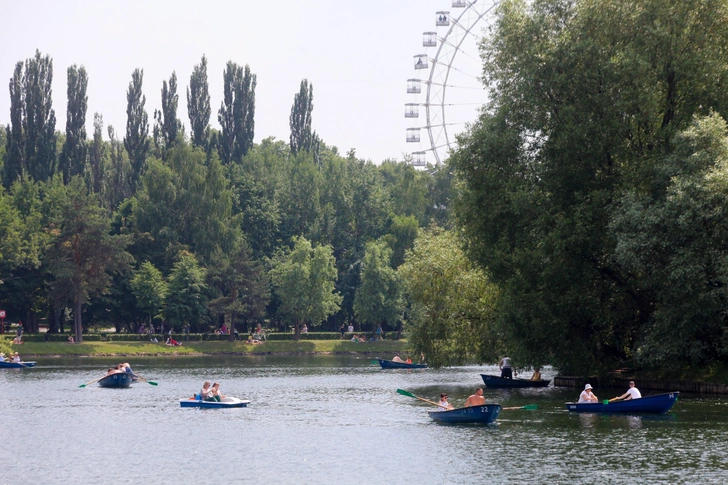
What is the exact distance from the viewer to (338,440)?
124 feet

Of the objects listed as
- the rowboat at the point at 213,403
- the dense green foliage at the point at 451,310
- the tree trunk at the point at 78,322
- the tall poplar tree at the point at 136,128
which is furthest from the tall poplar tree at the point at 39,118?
the rowboat at the point at 213,403

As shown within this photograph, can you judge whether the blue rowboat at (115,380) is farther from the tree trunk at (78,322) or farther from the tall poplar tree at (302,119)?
the tall poplar tree at (302,119)

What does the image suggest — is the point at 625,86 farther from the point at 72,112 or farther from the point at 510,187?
the point at 72,112

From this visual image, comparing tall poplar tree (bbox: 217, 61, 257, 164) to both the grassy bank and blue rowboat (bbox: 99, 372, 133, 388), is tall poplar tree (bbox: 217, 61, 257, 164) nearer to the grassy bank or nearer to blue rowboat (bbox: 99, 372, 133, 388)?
the grassy bank

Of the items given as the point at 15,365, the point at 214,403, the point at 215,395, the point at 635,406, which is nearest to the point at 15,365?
the point at 15,365

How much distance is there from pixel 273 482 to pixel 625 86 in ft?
89.2

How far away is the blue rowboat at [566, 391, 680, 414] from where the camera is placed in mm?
41000

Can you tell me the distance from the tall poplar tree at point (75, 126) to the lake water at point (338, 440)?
205 feet

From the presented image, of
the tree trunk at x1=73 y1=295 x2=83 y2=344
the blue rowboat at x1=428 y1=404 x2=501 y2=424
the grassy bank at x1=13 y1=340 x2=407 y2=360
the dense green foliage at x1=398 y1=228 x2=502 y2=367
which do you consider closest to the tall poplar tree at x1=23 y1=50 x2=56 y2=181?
the tree trunk at x1=73 y1=295 x2=83 y2=344

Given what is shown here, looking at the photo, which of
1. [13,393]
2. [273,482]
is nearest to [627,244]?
[273,482]

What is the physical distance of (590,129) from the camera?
156 ft

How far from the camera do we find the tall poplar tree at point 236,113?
132m

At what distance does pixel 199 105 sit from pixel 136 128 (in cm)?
956

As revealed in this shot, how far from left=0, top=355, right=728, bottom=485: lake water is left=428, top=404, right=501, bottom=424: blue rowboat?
0.42m
